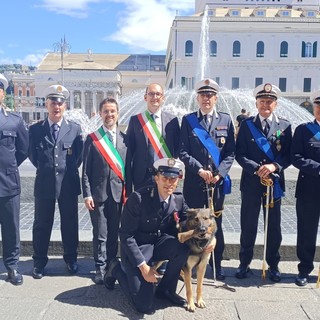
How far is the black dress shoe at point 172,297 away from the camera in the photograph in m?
4.11

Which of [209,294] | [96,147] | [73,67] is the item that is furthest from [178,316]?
[73,67]

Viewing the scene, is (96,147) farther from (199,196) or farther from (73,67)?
(73,67)

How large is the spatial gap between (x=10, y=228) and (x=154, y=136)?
6.28 ft

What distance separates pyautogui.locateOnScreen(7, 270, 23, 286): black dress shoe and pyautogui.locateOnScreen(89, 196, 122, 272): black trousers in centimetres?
84

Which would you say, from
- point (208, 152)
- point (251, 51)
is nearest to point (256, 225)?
point (208, 152)

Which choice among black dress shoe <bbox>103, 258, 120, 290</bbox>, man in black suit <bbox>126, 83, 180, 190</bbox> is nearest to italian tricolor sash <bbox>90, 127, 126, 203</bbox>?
man in black suit <bbox>126, 83, 180, 190</bbox>

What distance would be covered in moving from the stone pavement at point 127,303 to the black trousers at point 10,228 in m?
0.25

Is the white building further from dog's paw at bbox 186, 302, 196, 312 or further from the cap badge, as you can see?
dog's paw at bbox 186, 302, 196, 312

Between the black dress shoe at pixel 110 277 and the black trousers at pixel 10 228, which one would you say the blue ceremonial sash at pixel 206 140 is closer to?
the black dress shoe at pixel 110 277

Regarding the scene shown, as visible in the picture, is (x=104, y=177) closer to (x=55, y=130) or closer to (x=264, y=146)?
(x=55, y=130)

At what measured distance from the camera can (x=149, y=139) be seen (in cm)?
483

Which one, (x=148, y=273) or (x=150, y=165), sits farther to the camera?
(x=150, y=165)

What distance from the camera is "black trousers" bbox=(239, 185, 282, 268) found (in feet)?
15.6

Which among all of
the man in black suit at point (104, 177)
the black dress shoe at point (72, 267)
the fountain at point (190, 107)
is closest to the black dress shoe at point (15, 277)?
the black dress shoe at point (72, 267)
